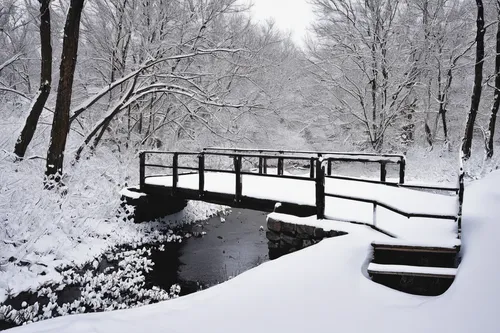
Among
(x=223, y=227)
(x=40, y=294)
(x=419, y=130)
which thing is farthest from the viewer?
(x=419, y=130)

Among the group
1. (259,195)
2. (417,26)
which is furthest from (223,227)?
(417,26)

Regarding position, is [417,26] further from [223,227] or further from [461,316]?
[461,316]

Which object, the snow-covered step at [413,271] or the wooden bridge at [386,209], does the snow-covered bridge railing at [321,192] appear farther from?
the snow-covered step at [413,271]

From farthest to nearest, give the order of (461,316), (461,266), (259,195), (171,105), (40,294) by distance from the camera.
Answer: (171,105), (259,195), (40,294), (461,266), (461,316)

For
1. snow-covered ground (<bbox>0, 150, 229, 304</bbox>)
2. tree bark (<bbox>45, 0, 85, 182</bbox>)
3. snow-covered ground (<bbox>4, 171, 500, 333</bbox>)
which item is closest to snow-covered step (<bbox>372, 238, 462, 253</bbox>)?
snow-covered ground (<bbox>4, 171, 500, 333</bbox>)

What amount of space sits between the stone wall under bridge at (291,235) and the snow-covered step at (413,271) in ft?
4.88

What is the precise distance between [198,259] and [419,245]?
19.3ft

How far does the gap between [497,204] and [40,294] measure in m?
7.98

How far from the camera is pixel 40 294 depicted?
6.62 metres

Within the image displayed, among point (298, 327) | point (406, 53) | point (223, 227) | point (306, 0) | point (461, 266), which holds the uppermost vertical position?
point (306, 0)

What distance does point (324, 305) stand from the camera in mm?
4012

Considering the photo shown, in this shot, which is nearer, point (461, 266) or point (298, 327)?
point (298, 327)

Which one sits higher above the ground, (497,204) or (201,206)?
(497,204)

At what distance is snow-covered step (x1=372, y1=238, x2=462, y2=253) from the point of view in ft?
15.9
